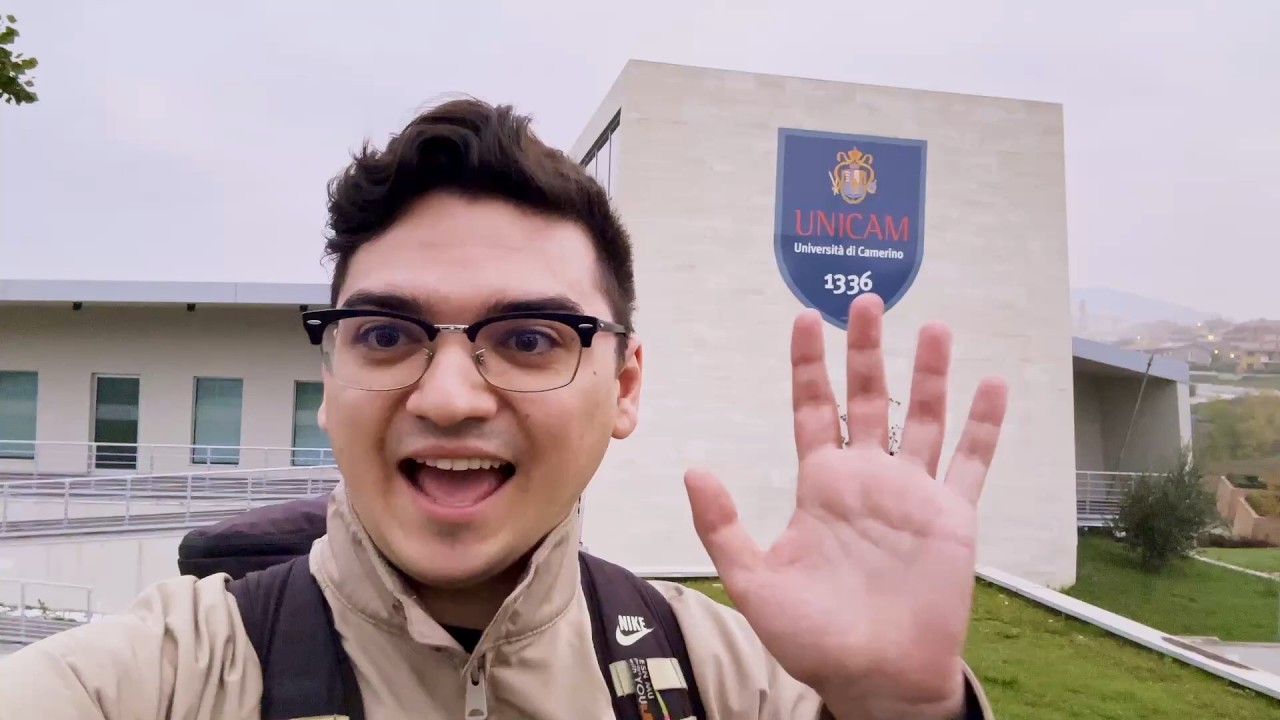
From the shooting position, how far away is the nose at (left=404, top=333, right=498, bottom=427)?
1108 mm

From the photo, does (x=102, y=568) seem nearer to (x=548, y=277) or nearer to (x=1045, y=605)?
(x=548, y=277)

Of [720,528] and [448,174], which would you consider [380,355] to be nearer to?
[448,174]

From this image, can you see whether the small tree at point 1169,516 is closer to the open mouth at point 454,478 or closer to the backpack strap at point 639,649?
the backpack strap at point 639,649

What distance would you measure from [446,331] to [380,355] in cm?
12

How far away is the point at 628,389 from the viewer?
1504 millimetres

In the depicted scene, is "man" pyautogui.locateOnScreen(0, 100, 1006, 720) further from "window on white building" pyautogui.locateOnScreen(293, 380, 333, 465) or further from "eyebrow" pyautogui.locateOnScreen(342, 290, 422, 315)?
"window on white building" pyautogui.locateOnScreen(293, 380, 333, 465)

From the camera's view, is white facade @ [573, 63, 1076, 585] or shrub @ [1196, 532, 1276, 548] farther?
shrub @ [1196, 532, 1276, 548]

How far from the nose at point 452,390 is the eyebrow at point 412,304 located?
2.8 inches

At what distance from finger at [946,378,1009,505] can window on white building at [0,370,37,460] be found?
14808mm

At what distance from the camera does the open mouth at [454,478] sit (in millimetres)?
1156

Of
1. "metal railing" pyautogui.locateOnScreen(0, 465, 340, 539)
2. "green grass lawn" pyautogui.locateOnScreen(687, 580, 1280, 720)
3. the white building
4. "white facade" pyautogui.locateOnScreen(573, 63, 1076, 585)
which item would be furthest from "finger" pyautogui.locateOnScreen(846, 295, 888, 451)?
"metal railing" pyautogui.locateOnScreen(0, 465, 340, 539)

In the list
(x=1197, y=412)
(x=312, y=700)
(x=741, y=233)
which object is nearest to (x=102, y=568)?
(x=741, y=233)

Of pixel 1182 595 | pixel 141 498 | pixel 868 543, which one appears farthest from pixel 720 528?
pixel 1182 595

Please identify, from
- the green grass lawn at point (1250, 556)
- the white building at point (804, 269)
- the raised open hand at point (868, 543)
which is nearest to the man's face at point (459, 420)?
the raised open hand at point (868, 543)
